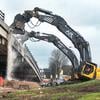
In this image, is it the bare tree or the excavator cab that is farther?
the bare tree

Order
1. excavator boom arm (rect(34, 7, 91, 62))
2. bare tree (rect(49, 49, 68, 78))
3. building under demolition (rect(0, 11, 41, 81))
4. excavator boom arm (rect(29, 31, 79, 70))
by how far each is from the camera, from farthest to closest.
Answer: bare tree (rect(49, 49, 68, 78)), excavator boom arm (rect(29, 31, 79, 70)), excavator boom arm (rect(34, 7, 91, 62)), building under demolition (rect(0, 11, 41, 81))

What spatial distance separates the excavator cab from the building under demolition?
7995mm

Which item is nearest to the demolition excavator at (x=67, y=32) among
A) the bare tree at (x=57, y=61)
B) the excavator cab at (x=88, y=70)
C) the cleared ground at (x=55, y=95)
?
the excavator cab at (x=88, y=70)

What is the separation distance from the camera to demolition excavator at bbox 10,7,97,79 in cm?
5834

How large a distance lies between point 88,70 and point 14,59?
424 inches

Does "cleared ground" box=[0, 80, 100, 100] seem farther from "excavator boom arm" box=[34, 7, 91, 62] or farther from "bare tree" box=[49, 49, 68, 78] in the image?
"bare tree" box=[49, 49, 68, 78]

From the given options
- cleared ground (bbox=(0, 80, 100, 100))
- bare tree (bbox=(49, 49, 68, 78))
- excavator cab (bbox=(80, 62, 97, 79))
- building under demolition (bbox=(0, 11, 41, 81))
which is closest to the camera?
cleared ground (bbox=(0, 80, 100, 100))

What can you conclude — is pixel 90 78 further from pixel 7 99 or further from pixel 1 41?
pixel 7 99

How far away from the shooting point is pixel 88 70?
58.9m

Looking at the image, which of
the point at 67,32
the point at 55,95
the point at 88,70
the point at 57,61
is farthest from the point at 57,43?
the point at 57,61

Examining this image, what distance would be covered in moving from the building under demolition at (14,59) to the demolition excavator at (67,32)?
6.68 feet

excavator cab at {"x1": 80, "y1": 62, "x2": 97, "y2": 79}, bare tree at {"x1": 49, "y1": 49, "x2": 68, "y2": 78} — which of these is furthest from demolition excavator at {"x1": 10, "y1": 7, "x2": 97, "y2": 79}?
bare tree at {"x1": 49, "y1": 49, "x2": 68, "y2": 78}

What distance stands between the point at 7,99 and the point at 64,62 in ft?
466

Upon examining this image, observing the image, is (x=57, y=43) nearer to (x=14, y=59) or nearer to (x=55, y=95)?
(x=14, y=59)
